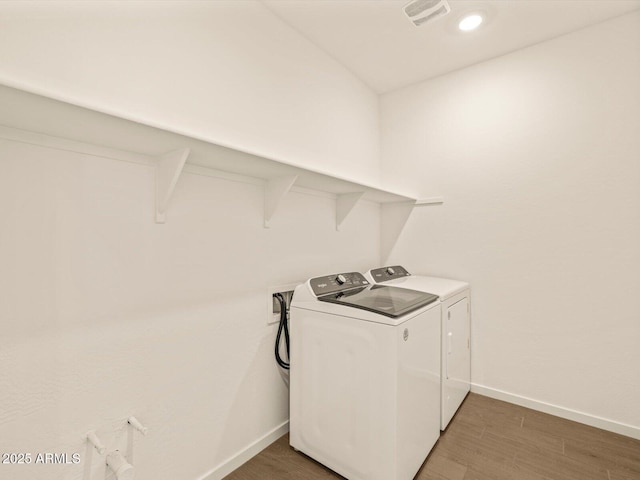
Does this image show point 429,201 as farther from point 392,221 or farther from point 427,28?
point 427,28

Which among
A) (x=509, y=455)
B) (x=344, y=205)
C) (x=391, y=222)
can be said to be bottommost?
Answer: (x=509, y=455)

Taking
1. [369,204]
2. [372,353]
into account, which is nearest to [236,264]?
[372,353]

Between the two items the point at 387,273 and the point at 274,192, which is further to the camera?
the point at 387,273

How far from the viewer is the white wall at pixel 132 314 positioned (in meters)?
0.99

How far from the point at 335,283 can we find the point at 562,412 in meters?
1.85

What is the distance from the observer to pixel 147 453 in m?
1.27

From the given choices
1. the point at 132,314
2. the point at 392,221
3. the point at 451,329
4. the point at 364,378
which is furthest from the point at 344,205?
Result: the point at 132,314

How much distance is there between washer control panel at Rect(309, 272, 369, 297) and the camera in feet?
5.61

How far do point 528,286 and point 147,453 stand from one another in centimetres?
253

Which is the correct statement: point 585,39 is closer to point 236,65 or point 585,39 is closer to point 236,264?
point 236,65

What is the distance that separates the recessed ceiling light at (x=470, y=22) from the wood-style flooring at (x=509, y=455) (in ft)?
8.74

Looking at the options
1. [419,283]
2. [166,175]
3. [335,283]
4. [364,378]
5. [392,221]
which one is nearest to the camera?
[166,175]

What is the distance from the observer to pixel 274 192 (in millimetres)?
1718

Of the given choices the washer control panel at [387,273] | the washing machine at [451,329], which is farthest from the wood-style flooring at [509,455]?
the washer control panel at [387,273]
